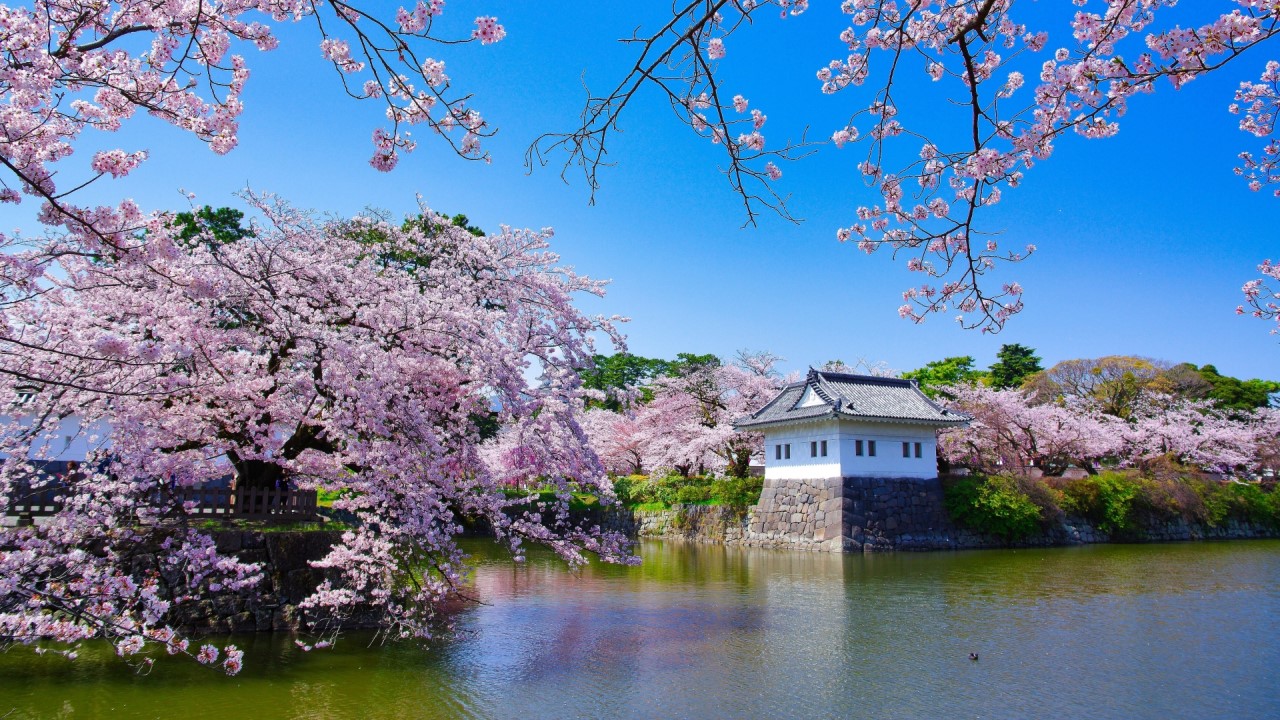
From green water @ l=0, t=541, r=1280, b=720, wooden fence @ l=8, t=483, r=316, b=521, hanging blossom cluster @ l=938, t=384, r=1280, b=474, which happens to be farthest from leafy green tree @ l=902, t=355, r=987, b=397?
wooden fence @ l=8, t=483, r=316, b=521

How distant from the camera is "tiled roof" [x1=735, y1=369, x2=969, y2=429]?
62.1 ft

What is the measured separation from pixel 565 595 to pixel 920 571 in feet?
23.2

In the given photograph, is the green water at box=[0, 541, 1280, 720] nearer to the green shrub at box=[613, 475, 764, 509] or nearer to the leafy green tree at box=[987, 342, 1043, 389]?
the green shrub at box=[613, 475, 764, 509]

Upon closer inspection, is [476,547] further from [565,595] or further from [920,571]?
[920,571]

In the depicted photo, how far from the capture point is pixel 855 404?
765 inches

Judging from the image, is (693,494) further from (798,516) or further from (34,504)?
(34,504)

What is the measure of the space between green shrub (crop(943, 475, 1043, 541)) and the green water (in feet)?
24.6

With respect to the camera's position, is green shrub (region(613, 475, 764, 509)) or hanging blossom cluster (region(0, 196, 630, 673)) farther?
green shrub (region(613, 475, 764, 509))

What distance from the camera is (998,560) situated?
15.5 metres

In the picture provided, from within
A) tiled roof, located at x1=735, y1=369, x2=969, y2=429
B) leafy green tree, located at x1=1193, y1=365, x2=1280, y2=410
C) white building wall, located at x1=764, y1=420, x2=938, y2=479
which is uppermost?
leafy green tree, located at x1=1193, y1=365, x2=1280, y2=410

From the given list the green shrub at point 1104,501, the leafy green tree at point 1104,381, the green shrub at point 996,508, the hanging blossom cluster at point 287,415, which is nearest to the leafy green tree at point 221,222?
the hanging blossom cluster at point 287,415

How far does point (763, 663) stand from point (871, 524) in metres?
12.6

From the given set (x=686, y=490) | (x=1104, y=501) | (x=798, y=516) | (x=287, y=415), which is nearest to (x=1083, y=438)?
(x=1104, y=501)

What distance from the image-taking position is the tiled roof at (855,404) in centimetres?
1893
